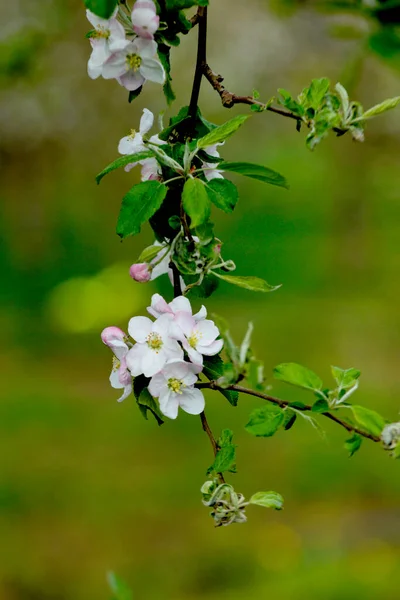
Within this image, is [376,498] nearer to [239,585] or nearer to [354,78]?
[239,585]

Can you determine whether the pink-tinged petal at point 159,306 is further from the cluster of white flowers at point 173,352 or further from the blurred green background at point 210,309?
the blurred green background at point 210,309

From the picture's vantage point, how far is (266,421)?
0.48 metres

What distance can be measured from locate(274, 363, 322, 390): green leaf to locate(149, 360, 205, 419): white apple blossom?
0.17 ft

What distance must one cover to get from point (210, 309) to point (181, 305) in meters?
2.43

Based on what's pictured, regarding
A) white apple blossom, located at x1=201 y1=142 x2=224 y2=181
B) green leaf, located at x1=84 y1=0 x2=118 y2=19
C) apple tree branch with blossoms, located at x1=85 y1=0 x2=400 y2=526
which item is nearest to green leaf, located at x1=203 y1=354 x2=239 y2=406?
apple tree branch with blossoms, located at x1=85 y1=0 x2=400 y2=526

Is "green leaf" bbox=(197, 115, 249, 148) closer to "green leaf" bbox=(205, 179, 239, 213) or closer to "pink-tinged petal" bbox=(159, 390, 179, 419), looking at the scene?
"green leaf" bbox=(205, 179, 239, 213)

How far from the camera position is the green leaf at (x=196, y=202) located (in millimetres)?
442

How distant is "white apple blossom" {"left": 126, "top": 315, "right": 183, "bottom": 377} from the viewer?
0.47 m

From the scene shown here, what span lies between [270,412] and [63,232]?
2757 mm

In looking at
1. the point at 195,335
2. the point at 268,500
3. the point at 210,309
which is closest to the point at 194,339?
the point at 195,335

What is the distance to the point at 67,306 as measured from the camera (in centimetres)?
297

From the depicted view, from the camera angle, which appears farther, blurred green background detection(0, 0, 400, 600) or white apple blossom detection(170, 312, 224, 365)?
blurred green background detection(0, 0, 400, 600)

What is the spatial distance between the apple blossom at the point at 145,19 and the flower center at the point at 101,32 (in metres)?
0.02

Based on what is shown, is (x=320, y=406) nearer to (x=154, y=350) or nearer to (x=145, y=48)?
(x=154, y=350)
